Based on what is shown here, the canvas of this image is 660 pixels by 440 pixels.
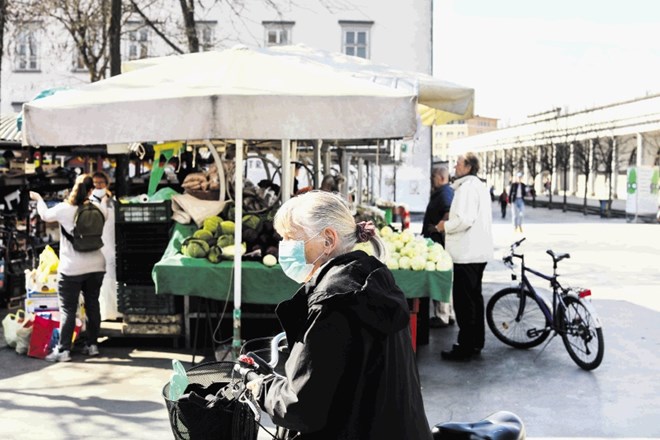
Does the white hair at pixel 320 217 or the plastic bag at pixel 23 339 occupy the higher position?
the white hair at pixel 320 217

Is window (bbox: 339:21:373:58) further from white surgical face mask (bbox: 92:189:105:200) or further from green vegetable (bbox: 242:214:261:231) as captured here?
green vegetable (bbox: 242:214:261:231)

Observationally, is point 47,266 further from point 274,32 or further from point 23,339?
point 274,32

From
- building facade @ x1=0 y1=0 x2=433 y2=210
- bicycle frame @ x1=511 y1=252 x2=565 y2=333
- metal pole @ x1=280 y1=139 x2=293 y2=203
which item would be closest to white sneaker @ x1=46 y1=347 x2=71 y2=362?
metal pole @ x1=280 y1=139 x2=293 y2=203

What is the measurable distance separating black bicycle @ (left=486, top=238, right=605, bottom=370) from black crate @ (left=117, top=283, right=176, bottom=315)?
139 inches

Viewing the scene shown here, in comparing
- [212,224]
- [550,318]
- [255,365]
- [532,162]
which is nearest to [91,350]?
[212,224]

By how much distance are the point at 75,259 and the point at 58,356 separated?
3.30ft

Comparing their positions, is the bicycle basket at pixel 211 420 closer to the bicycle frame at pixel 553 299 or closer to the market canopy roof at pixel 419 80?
the bicycle frame at pixel 553 299

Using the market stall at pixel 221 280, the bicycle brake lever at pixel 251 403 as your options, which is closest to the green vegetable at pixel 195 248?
the market stall at pixel 221 280

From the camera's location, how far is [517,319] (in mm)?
8492

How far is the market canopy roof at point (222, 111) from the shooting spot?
237 inches

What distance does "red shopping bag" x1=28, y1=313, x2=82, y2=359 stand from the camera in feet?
25.7

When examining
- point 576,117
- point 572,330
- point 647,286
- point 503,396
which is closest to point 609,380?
point 572,330

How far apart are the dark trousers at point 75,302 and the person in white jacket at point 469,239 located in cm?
359

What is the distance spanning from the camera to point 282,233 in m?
2.78
